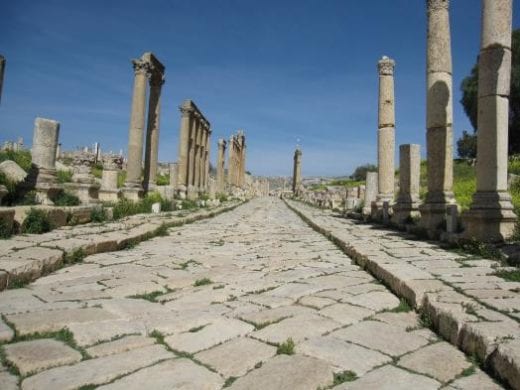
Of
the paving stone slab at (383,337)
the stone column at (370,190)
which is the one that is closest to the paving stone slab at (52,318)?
the paving stone slab at (383,337)

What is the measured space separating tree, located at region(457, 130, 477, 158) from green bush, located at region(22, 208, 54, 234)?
2097 inches

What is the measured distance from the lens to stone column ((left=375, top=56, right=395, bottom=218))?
15.5 meters

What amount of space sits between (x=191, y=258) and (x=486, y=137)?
5.46 m

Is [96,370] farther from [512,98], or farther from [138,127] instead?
[512,98]

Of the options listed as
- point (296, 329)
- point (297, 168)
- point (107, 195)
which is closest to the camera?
point (296, 329)

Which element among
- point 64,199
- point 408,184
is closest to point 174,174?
point 64,199

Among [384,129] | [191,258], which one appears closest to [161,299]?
[191,258]

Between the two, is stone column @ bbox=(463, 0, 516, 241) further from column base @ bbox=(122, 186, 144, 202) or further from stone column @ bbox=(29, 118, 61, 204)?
column base @ bbox=(122, 186, 144, 202)

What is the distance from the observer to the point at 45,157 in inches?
447

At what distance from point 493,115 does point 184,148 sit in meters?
20.2

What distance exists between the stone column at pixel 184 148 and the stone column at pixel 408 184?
13842 mm

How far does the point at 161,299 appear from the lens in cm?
454

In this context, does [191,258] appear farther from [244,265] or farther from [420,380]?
[420,380]

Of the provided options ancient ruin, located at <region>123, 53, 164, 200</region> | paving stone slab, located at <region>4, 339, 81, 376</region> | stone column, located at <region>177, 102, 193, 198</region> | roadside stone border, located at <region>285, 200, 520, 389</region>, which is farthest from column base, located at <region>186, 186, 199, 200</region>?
paving stone slab, located at <region>4, 339, 81, 376</region>
